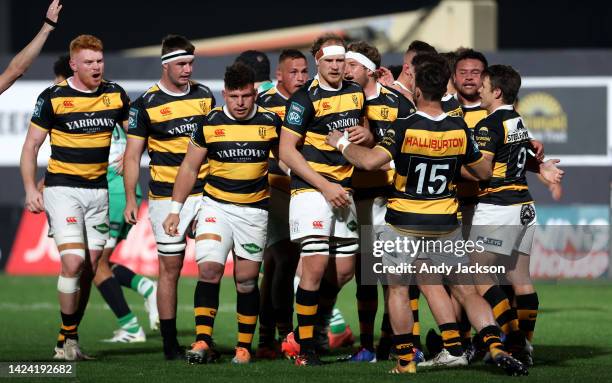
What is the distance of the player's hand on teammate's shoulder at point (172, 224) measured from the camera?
32.5ft

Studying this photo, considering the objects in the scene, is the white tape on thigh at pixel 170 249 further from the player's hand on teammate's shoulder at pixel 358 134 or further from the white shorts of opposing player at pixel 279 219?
the player's hand on teammate's shoulder at pixel 358 134

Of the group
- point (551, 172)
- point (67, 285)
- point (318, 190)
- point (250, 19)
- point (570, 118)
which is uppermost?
point (250, 19)

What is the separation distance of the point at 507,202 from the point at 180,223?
2.61m

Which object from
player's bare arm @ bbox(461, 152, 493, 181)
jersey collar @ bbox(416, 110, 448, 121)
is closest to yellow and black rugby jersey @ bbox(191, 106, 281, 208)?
jersey collar @ bbox(416, 110, 448, 121)

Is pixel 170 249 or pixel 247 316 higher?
pixel 170 249

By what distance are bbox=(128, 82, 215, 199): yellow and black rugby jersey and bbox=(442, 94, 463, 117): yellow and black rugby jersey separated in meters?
1.90

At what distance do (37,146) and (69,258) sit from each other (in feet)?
3.05

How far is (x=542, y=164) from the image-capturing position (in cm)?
1027

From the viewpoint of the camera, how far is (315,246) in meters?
9.77

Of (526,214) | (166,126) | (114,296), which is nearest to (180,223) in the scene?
(166,126)

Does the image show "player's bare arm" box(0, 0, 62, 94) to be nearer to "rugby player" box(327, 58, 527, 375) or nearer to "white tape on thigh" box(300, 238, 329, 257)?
"rugby player" box(327, 58, 527, 375)

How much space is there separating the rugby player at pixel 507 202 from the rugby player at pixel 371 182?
0.74 meters

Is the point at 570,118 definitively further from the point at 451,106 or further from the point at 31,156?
the point at 31,156

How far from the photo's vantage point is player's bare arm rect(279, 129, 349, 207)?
31.4 feet
